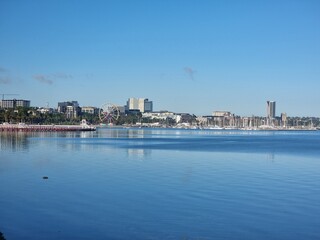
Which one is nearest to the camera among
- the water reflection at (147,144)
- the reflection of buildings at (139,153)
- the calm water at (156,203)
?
the calm water at (156,203)

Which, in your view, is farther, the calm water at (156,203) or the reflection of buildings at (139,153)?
the reflection of buildings at (139,153)

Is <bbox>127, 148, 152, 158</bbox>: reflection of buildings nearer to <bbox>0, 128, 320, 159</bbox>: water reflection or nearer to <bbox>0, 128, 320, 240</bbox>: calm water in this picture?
<bbox>0, 128, 320, 159</bbox>: water reflection

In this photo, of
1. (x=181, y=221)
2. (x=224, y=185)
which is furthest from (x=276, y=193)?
(x=181, y=221)

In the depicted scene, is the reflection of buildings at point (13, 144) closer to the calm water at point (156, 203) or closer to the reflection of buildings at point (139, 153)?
the reflection of buildings at point (139, 153)

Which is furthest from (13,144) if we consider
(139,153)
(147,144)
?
(147,144)

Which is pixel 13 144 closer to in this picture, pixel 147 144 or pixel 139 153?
pixel 139 153

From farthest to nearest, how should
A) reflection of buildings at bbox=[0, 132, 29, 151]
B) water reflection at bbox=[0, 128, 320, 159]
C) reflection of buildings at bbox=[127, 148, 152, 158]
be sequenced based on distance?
water reflection at bbox=[0, 128, 320, 159] < reflection of buildings at bbox=[0, 132, 29, 151] < reflection of buildings at bbox=[127, 148, 152, 158]

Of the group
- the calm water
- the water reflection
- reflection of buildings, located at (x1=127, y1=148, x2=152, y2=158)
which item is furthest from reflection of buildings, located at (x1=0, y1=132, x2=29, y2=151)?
the calm water

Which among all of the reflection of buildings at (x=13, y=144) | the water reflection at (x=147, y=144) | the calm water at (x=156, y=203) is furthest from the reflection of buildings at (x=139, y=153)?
the calm water at (x=156, y=203)

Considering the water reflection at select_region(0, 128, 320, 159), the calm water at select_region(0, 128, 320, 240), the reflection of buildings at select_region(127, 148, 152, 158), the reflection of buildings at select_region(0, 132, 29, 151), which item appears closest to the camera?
the calm water at select_region(0, 128, 320, 240)

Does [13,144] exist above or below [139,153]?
above

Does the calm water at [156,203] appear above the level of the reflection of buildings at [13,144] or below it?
below

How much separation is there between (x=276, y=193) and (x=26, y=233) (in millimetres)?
11982

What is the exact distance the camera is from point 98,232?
45.6ft
